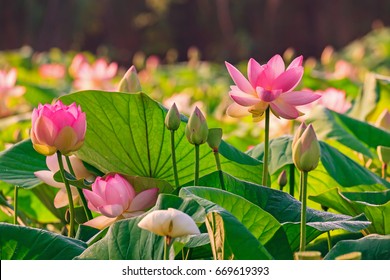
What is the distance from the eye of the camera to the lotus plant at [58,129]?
1.02 m

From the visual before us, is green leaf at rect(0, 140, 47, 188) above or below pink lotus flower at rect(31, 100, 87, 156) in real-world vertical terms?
below

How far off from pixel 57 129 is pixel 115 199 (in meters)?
0.10

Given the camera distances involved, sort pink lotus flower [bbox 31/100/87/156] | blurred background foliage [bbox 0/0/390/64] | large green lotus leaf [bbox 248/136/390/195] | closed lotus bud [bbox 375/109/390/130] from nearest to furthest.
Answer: pink lotus flower [bbox 31/100/87/156]
large green lotus leaf [bbox 248/136/390/195]
closed lotus bud [bbox 375/109/390/130]
blurred background foliage [bbox 0/0/390/64]

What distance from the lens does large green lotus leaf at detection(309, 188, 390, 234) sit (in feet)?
3.37

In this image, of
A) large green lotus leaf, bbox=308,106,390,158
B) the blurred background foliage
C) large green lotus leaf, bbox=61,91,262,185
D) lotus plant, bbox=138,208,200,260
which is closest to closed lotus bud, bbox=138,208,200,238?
lotus plant, bbox=138,208,200,260

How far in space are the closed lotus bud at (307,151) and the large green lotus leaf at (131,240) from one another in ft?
0.38

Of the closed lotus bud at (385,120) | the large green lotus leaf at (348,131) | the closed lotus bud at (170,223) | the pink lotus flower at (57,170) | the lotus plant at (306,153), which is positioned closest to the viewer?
the closed lotus bud at (170,223)

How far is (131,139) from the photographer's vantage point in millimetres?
1171

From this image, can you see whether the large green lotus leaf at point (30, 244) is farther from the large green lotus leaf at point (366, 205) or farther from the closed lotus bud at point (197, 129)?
the large green lotus leaf at point (366, 205)

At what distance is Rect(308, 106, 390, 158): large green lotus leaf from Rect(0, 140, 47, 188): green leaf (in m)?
0.49

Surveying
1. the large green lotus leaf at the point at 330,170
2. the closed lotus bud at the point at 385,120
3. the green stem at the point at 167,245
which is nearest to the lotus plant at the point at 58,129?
the green stem at the point at 167,245

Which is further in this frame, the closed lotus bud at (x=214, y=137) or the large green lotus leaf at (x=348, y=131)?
the large green lotus leaf at (x=348, y=131)

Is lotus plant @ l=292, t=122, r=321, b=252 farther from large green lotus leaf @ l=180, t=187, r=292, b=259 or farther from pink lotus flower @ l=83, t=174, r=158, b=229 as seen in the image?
pink lotus flower @ l=83, t=174, r=158, b=229

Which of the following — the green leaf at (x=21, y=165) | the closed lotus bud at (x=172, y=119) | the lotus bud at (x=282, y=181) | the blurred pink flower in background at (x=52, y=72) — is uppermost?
the blurred pink flower in background at (x=52, y=72)
